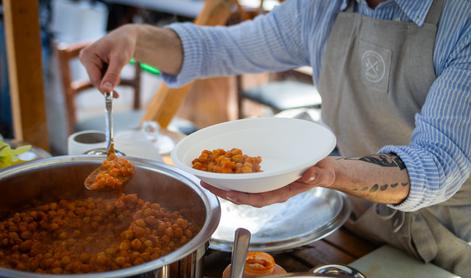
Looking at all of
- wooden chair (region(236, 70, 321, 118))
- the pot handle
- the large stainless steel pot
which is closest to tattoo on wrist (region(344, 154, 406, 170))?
the pot handle

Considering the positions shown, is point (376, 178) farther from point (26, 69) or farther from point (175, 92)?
point (26, 69)

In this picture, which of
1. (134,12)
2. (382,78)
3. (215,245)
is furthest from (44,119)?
(134,12)

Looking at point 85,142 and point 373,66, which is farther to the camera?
point 85,142

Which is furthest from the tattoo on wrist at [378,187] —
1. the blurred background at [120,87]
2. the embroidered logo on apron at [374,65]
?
the blurred background at [120,87]

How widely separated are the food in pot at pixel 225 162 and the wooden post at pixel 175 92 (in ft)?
3.95

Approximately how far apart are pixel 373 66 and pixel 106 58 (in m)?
0.69

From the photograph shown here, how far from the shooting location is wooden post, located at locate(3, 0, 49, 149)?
1978 millimetres

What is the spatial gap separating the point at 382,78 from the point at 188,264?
2.41 ft

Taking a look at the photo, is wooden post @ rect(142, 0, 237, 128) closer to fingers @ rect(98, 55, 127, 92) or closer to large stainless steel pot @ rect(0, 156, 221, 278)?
fingers @ rect(98, 55, 127, 92)

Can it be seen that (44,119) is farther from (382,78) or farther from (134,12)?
(134,12)

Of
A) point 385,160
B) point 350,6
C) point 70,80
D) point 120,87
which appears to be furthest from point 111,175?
point 120,87

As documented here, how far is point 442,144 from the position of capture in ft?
3.39

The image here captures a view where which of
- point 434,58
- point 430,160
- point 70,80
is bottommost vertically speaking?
point 70,80

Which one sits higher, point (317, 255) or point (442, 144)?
point (442, 144)
